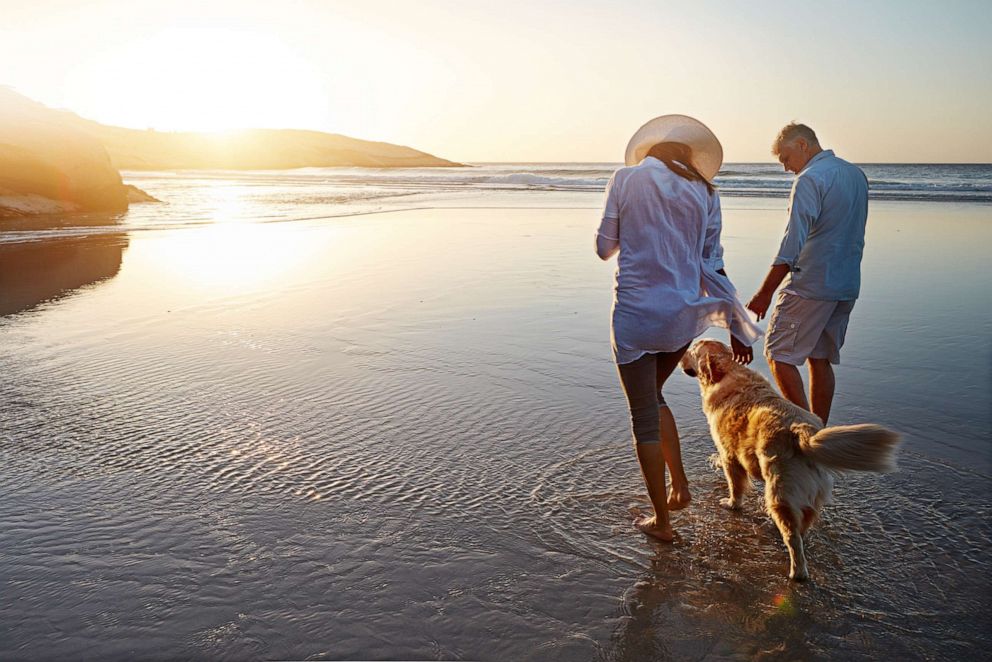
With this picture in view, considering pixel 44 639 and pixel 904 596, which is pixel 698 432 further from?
pixel 44 639

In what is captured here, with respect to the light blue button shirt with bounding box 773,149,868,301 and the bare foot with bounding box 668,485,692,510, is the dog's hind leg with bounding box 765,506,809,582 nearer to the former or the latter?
the bare foot with bounding box 668,485,692,510

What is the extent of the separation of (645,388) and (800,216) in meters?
1.60

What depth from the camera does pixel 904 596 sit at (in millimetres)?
3033

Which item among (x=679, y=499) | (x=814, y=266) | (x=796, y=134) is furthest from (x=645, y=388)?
(x=796, y=134)

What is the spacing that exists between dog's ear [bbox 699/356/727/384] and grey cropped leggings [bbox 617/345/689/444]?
15.0 inches

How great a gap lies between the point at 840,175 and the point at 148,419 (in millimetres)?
4724

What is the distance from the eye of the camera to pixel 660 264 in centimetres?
327

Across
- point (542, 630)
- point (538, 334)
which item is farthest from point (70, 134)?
point (542, 630)

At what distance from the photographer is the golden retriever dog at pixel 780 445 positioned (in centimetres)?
289

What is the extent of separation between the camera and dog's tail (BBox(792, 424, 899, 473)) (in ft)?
9.35

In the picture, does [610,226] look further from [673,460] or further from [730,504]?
[730,504]

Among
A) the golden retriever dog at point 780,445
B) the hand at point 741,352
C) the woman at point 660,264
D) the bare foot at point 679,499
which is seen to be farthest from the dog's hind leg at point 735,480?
the hand at point 741,352

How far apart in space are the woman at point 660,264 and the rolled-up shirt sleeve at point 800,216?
969 millimetres

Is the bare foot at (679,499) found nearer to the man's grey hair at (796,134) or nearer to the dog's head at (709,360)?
the dog's head at (709,360)
